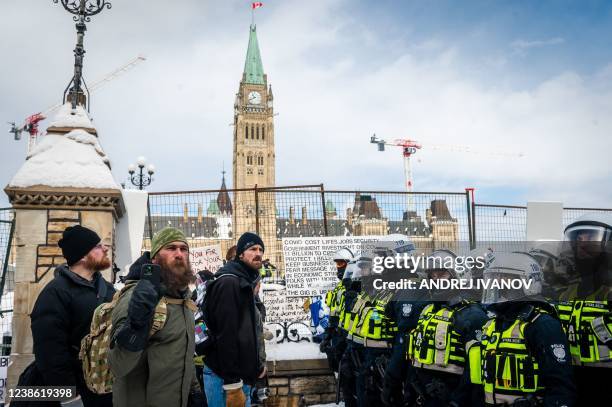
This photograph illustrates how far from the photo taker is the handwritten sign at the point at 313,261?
30.9 feet

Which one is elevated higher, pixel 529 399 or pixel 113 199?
pixel 113 199

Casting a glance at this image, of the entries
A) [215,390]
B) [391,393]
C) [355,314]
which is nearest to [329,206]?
[355,314]

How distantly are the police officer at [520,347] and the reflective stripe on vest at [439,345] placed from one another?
1.20 feet

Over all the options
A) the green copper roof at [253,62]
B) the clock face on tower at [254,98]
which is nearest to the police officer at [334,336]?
the clock face on tower at [254,98]

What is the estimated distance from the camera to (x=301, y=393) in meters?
6.90

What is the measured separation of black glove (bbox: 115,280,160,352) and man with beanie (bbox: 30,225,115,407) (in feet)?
2.79

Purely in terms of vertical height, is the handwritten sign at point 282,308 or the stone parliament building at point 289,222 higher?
the stone parliament building at point 289,222

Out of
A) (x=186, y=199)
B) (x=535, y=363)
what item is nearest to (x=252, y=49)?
(x=186, y=199)

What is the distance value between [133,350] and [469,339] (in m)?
2.57

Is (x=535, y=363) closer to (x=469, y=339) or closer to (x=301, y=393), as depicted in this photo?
(x=469, y=339)

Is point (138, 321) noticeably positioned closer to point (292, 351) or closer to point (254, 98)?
point (292, 351)

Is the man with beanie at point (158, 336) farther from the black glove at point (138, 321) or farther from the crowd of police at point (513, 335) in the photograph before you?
the crowd of police at point (513, 335)

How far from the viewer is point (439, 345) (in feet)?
14.1

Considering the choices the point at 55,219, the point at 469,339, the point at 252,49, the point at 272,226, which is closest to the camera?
the point at 469,339
